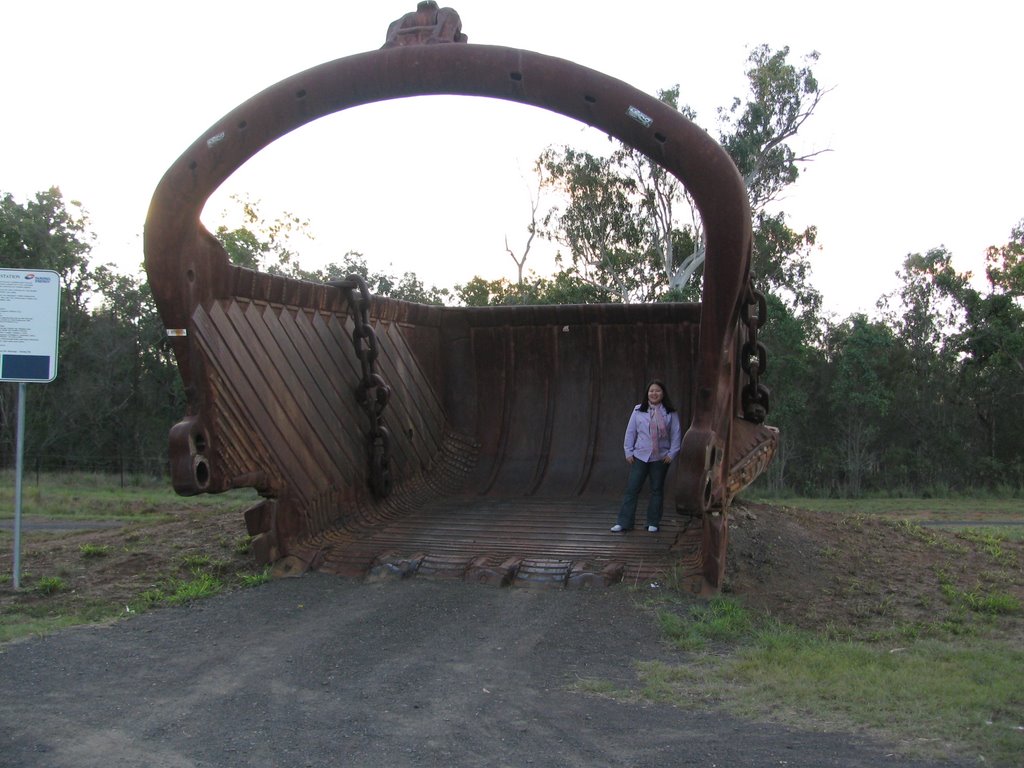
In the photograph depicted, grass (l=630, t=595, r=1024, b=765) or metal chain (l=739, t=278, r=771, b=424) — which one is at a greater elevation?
metal chain (l=739, t=278, r=771, b=424)

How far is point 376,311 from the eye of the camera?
9156 millimetres

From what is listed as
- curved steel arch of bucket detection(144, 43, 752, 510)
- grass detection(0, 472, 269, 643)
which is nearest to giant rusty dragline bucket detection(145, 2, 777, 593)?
curved steel arch of bucket detection(144, 43, 752, 510)

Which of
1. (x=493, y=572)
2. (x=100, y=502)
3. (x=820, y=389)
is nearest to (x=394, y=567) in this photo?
(x=493, y=572)

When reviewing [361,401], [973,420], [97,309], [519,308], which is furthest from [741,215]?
[97,309]

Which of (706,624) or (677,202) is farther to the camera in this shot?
(677,202)

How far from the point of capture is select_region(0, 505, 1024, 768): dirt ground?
3887mm

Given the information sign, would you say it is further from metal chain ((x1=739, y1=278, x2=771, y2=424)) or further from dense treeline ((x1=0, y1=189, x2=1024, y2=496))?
dense treeline ((x1=0, y1=189, x2=1024, y2=496))

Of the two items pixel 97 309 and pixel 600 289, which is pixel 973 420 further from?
pixel 97 309

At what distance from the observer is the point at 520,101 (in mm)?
6262

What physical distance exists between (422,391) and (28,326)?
3401 mm

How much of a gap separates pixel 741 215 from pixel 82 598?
15.4 feet

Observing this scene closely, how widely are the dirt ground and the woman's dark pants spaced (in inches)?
23.8

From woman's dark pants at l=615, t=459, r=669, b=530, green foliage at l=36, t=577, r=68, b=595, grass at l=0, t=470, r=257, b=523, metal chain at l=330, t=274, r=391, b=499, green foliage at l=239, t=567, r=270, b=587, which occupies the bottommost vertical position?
grass at l=0, t=470, r=257, b=523

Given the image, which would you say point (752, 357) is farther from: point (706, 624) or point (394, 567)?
point (394, 567)
